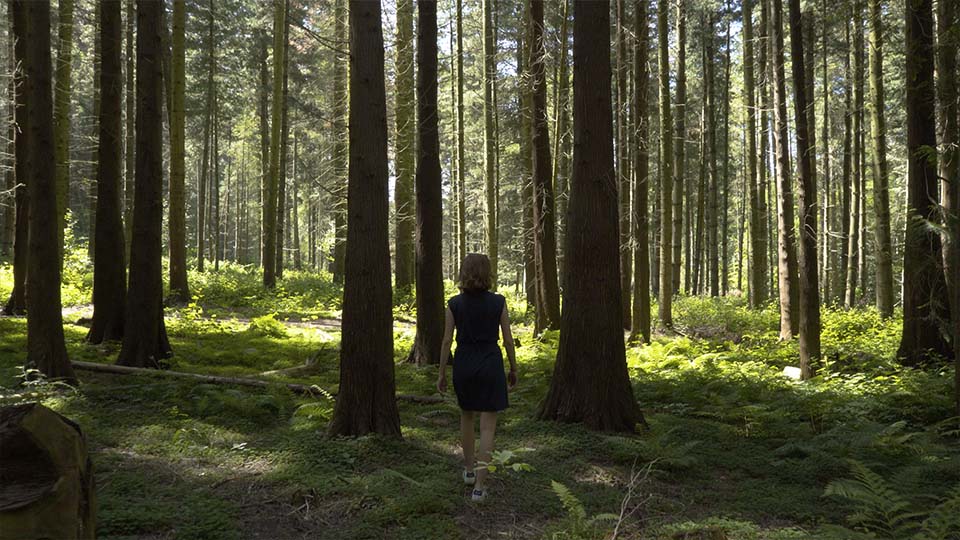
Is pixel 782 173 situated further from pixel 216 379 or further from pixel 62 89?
pixel 62 89

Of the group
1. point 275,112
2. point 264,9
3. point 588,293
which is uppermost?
point 264,9

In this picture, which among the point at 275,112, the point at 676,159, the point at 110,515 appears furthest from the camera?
the point at 275,112

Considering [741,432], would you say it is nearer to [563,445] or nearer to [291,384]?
[563,445]

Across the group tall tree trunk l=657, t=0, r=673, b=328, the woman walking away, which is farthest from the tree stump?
tall tree trunk l=657, t=0, r=673, b=328

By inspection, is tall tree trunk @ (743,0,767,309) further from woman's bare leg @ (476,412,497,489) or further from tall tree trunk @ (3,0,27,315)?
tall tree trunk @ (3,0,27,315)

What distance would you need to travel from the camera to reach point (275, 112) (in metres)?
20.1

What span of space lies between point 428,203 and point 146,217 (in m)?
4.42

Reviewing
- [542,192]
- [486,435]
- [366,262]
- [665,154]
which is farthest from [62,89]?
[486,435]

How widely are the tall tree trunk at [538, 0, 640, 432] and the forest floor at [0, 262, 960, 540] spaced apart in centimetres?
42

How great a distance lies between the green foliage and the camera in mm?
3725

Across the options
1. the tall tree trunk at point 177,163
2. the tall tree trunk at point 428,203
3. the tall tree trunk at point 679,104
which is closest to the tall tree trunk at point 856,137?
the tall tree trunk at point 679,104

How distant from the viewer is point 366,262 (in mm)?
6164

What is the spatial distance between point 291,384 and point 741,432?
5.96m

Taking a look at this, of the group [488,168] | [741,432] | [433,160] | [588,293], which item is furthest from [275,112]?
[741,432]
